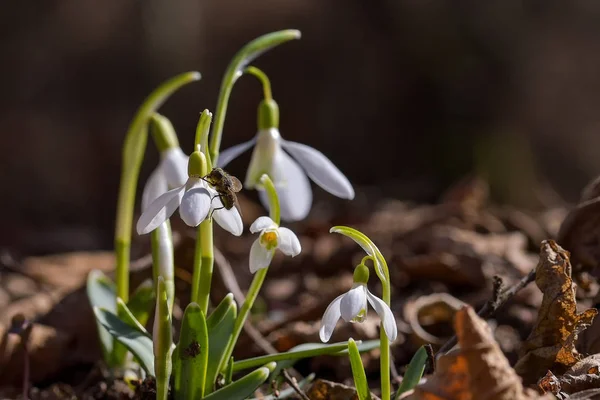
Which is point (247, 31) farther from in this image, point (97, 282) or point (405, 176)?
point (97, 282)

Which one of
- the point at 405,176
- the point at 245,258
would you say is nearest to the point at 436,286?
the point at 245,258

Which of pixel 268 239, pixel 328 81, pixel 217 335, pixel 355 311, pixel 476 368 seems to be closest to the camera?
pixel 476 368

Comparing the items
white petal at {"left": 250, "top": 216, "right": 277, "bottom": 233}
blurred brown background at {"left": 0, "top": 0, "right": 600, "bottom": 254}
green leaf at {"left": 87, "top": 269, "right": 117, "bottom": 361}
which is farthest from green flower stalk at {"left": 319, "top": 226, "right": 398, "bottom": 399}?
blurred brown background at {"left": 0, "top": 0, "right": 600, "bottom": 254}

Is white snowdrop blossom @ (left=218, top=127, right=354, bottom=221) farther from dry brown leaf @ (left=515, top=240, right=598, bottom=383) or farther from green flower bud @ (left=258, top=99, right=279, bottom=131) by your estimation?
dry brown leaf @ (left=515, top=240, right=598, bottom=383)

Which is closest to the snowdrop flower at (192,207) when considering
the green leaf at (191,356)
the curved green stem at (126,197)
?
the green leaf at (191,356)

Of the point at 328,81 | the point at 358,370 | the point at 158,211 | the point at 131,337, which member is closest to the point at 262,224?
the point at 158,211

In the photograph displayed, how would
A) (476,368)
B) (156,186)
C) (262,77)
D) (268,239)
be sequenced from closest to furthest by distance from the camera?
1. (476,368)
2. (268,239)
3. (262,77)
4. (156,186)

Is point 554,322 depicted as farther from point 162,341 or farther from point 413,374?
point 162,341

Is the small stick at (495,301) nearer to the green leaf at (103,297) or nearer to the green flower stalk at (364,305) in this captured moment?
the green flower stalk at (364,305)
